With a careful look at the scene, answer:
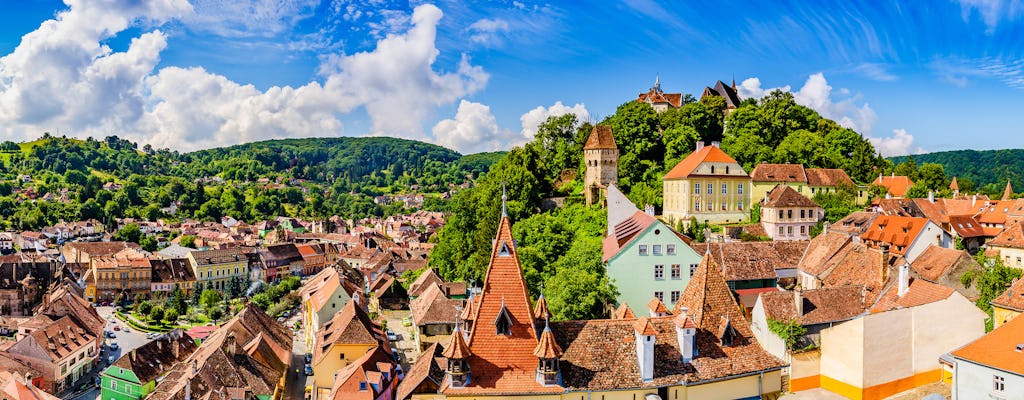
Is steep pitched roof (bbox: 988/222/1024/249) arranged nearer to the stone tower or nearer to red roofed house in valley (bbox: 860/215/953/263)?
red roofed house in valley (bbox: 860/215/953/263)

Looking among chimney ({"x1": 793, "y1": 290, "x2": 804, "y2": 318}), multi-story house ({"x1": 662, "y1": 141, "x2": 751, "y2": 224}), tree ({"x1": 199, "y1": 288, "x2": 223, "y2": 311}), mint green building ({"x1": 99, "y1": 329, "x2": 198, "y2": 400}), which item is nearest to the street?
mint green building ({"x1": 99, "y1": 329, "x2": 198, "y2": 400})

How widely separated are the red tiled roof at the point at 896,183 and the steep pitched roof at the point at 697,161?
1875cm

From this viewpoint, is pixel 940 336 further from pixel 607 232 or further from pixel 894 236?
pixel 607 232

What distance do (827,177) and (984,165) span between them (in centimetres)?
14457

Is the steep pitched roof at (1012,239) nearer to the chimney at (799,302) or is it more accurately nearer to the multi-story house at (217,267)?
the chimney at (799,302)

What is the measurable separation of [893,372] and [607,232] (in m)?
24.9

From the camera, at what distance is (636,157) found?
69375 millimetres

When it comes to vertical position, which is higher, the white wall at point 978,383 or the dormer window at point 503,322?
the dormer window at point 503,322

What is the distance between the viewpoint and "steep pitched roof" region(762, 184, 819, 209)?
189 ft

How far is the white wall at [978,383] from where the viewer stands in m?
27.4

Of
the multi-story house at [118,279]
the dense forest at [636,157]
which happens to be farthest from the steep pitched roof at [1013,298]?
the multi-story house at [118,279]

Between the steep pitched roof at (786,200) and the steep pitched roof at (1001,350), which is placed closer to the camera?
the steep pitched roof at (1001,350)

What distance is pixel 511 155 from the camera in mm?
75062

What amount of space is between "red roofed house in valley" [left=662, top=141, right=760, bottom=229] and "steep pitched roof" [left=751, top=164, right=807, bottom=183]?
6.43 feet
